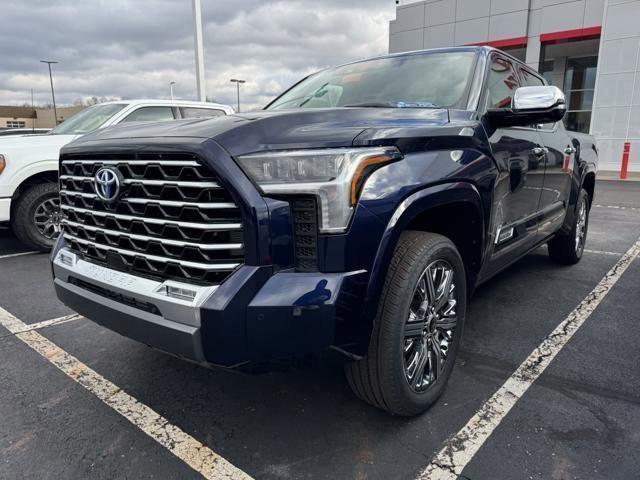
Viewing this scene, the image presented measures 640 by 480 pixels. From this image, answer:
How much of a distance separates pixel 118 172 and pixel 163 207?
32cm

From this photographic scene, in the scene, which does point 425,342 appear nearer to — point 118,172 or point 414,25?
point 118,172

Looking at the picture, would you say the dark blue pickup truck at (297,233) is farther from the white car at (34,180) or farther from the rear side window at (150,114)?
the rear side window at (150,114)

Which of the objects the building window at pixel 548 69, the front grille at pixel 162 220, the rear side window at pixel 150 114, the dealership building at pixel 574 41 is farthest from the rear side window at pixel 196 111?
the building window at pixel 548 69

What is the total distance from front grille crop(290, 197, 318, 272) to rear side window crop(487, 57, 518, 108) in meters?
1.68

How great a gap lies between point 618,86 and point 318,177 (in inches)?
788

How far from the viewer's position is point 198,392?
2691 mm

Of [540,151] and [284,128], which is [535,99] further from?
[284,128]

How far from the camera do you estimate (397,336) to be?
2.07 meters

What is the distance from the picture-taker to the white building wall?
56.6 feet

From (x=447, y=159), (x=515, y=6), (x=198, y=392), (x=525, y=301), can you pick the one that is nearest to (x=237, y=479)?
(x=198, y=392)

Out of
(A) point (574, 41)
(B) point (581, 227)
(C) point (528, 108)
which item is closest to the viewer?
(C) point (528, 108)

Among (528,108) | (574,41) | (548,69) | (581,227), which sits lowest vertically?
→ (581,227)

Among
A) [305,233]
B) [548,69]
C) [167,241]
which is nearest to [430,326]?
[305,233]

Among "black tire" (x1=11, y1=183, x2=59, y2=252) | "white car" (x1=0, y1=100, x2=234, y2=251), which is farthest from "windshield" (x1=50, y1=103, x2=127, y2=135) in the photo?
"black tire" (x1=11, y1=183, x2=59, y2=252)
